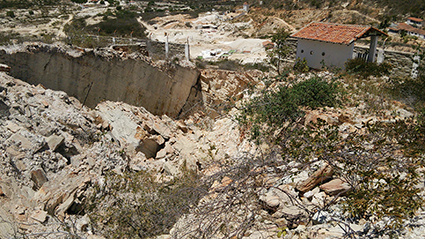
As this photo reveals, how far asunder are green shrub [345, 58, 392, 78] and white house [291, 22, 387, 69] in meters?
0.48

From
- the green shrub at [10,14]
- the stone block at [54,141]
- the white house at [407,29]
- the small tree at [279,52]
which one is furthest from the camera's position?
the green shrub at [10,14]

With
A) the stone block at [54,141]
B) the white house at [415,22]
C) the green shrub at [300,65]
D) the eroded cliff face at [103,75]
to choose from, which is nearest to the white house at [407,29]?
the white house at [415,22]

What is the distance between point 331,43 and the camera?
37.2ft

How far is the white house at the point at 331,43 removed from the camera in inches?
438

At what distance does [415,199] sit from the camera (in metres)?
4.01

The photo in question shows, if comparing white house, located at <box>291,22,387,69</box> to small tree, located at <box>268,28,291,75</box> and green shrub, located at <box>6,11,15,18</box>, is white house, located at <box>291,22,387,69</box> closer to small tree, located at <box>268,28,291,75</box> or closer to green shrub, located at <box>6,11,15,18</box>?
small tree, located at <box>268,28,291,75</box>

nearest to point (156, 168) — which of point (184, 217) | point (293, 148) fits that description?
point (184, 217)

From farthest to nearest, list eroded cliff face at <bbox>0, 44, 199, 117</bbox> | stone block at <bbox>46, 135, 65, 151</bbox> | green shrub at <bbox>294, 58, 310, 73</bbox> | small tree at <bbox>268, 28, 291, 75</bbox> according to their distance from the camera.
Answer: small tree at <bbox>268, 28, 291, 75</bbox> → green shrub at <bbox>294, 58, 310, 73</bbox> → eroded cliff face at <bbox>0, 44, 199, 117</bbox> → stone block at <bbox>46, 135, 65, 151</bbox>

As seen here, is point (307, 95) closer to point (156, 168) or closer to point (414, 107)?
point (414, 107)

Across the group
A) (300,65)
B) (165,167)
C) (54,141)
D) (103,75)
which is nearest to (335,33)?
(300,65)

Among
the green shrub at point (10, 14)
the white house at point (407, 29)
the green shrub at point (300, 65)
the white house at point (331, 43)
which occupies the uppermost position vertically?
the white house at point (331, 43)

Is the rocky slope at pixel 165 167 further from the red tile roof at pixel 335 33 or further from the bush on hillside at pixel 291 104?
the red tile roof at pixel 335 33

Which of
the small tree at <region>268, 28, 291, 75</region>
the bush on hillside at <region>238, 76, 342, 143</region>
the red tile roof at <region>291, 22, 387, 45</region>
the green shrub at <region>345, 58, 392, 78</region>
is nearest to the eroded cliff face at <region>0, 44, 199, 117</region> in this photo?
the bush on hillside at <region>238, 76, 342, 143</region>

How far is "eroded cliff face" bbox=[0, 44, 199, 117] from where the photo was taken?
7.73 m
